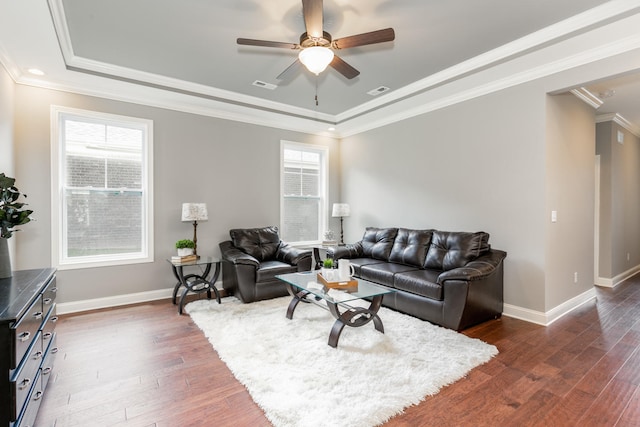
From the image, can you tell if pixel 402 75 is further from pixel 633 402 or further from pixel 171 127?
pixel 633 402

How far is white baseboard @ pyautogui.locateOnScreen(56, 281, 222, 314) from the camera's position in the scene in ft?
12.5

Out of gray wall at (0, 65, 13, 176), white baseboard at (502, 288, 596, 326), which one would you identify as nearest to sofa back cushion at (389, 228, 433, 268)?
white baseboard at (502, 288, 596, 326)

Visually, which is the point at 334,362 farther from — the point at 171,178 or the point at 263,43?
the point at 171,178

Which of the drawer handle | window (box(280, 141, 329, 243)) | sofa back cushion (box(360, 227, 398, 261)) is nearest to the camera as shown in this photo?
the drawer handle

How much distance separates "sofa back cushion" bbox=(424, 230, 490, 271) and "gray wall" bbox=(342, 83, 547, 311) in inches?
12.1

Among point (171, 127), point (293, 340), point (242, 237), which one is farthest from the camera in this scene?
point (242, 237)

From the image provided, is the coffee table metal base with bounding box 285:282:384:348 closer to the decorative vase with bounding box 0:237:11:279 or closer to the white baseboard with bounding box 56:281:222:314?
the decorative vase with bounding box 0:237:11:279

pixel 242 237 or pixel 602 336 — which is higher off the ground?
pixel 242 237

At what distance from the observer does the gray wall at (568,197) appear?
137 inches

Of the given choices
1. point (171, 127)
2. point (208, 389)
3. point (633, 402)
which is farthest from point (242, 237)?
point (633, 402)

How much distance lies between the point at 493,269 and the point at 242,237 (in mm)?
3421

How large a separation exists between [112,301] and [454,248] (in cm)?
449

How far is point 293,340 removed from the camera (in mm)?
2949

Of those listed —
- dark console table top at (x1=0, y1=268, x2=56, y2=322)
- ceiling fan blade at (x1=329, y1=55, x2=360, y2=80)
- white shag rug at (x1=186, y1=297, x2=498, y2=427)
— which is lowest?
white shag rug at (x1=186, y1=297, x2=498, y2=427)
